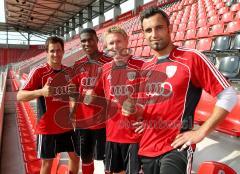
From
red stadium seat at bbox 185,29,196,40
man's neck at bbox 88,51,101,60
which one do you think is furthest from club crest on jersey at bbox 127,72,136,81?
red stadium seat at bbox 185,29,196,40

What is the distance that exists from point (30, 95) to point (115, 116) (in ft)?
2.38

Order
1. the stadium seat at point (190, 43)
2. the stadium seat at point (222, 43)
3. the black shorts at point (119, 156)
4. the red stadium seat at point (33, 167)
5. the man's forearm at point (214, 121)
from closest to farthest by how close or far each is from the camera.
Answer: the man's forearm at point (214, 121), the black shorts at point (119, 156), the red stadium seat at point (33, 167), the stadium seat at point (222, 43), the stadium seat at point (190, 43)

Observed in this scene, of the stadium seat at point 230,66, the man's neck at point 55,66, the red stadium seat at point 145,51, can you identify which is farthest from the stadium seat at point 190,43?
the man's neck at point 55,66

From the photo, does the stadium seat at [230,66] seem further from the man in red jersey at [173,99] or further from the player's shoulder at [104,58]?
the man in red jersey at [173,99]

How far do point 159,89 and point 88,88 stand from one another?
879 mm

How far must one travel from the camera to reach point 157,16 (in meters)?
1.57

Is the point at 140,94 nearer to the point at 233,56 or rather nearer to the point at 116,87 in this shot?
the point at 116,87

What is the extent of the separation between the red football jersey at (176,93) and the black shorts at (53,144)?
43.8 inches

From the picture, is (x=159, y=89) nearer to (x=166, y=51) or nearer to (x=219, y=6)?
(x=166, y=51)

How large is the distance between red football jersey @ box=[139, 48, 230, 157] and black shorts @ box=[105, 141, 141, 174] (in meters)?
0.33

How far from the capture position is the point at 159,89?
5.36 ft

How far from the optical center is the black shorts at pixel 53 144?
8.29ft

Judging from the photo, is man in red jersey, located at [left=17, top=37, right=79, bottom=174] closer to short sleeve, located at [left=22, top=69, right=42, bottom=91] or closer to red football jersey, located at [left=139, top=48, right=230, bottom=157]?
short sleeve, located at [left=22, top=69, right=42, bottom=91]

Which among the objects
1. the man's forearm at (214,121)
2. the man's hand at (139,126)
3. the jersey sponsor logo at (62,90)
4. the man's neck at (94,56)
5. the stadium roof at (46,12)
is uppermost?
the stadium roof at (46,12)
